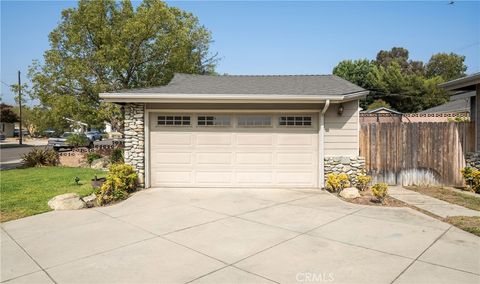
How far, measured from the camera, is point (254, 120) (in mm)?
9141

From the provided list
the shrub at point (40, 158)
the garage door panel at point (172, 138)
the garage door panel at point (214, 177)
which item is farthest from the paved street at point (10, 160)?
the garage door panel at point (214, 177)

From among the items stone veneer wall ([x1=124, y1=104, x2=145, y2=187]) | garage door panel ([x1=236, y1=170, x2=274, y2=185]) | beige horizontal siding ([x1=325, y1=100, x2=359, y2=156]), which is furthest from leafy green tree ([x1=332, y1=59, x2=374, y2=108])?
stone veneer wall ([x1=124, y1=104, x2=145, y2=187])

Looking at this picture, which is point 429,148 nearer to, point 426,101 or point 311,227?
point 311,227

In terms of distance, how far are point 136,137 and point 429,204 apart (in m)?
7.43

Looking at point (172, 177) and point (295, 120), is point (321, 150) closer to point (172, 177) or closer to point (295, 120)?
point (295, 120)

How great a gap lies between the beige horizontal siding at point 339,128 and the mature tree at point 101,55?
8849 mm

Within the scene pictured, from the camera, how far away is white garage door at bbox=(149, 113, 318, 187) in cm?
911

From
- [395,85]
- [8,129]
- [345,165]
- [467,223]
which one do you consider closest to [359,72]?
[395,85]

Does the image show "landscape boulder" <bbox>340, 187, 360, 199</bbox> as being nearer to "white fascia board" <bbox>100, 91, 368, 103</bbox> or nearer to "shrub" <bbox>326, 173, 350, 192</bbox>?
"shrub" <bbox>326, 173, 350, 192</bbox>

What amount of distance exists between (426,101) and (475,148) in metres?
33.0

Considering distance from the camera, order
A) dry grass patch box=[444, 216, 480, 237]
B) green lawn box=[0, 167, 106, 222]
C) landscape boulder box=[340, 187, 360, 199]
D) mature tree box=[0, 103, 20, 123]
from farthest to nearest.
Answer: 1. mature tree box=[0, 103, 20, 123]
2. landscape boulder box=[340, 187, 360, 199]
3. green lawn box=[0, 167, 106, 222]
4. dry grass patch box=[444, 216, 480, 237]

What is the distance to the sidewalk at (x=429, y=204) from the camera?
21.2ft

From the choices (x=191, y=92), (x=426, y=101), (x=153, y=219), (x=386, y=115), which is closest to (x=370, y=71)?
(x=426, y=101)

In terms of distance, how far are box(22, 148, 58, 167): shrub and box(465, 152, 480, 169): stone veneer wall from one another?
52.3 feet
